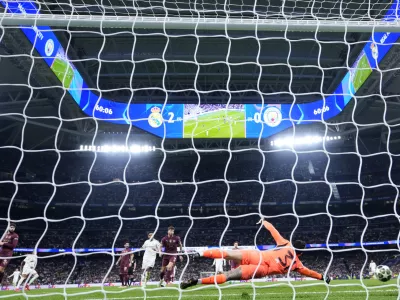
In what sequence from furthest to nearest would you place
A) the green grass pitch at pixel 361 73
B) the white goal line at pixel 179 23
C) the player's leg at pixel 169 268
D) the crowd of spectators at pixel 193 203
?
1. the crowd of spectators at pixel 193 203
2. the green grass pitch at pixel 361 73
3. the player's leg at pixel 169 268
4. the white goal line at pixel 179 23

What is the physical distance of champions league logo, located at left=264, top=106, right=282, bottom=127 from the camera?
44.1 ft

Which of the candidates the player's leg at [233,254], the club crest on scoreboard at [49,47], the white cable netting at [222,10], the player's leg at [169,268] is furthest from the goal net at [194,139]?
the player's leg at [233,254]

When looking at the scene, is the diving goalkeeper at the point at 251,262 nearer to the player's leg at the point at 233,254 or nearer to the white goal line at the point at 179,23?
the player's leg at the point at 233,254

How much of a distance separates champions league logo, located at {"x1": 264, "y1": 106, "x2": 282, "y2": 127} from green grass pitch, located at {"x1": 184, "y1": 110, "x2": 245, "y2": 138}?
35.3 inches

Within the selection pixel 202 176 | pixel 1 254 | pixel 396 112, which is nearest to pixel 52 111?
pixel 202 176

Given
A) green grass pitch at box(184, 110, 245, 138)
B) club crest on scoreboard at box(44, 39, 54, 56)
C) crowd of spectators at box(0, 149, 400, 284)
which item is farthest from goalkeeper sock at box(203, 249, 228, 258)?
crowd of spectators at box(0, 149, 400, 284)

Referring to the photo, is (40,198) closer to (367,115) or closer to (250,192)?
(250,192)

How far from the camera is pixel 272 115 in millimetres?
13531

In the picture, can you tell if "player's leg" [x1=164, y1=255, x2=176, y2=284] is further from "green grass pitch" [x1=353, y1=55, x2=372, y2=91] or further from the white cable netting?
"green grass pitch" [x1=353, y1=55, x2=372, y2=91]

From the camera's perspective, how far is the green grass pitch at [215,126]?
13258 millimetres

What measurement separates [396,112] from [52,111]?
14.8 metres

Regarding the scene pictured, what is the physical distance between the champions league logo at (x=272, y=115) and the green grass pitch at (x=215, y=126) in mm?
897

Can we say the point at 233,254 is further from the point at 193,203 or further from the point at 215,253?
the point at 193,203

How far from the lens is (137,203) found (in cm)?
1972
